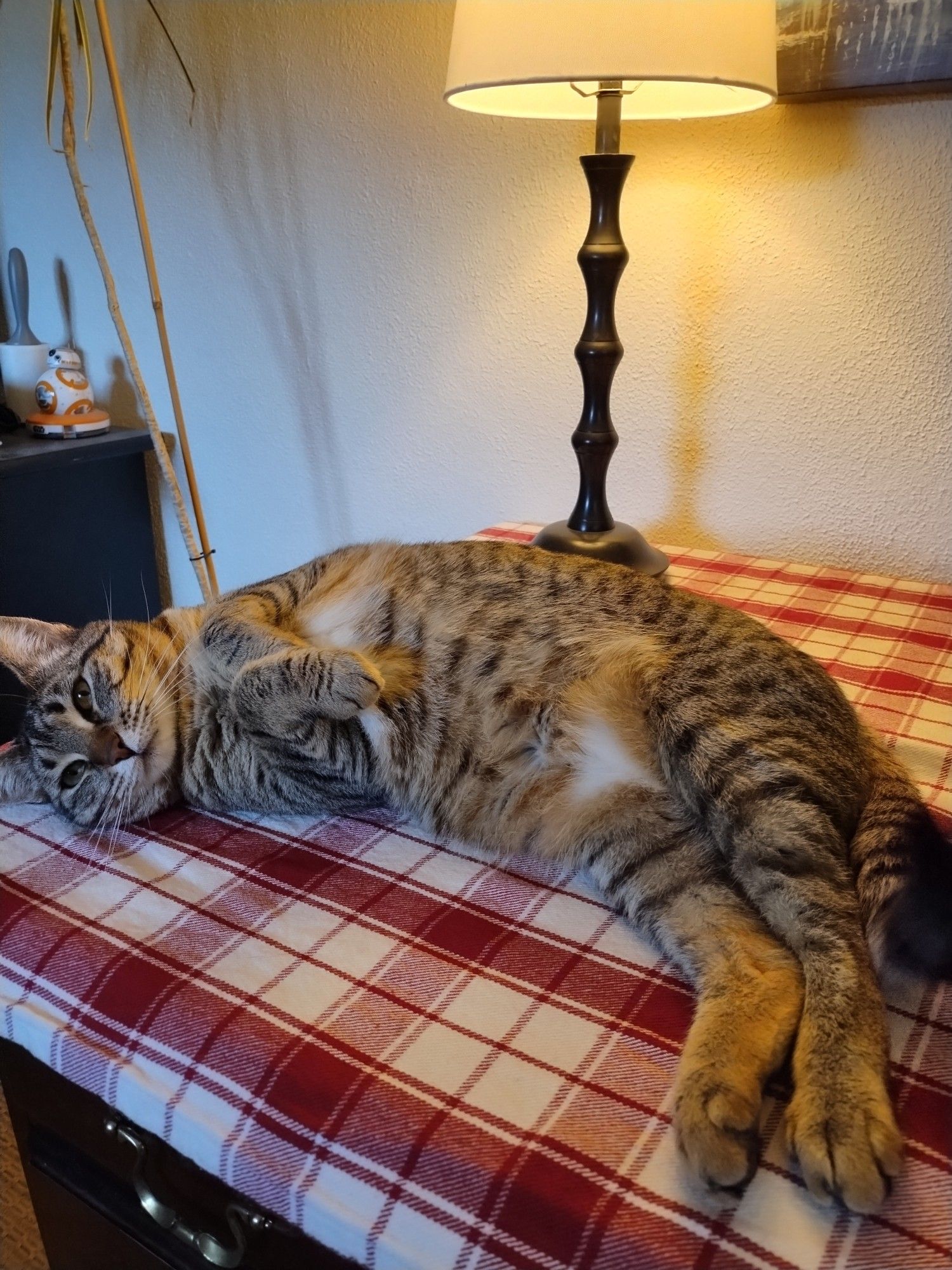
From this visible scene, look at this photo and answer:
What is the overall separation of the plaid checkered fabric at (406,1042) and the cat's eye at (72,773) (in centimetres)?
5

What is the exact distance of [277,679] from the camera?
99cm

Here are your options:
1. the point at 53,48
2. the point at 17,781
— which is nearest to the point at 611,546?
the point at 17,781

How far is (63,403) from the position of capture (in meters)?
2.11

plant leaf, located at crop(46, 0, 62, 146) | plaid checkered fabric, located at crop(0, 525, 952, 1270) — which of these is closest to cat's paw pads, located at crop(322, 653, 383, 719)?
plaid checkered fabric, located at crop(0, 525, 952, 1270)

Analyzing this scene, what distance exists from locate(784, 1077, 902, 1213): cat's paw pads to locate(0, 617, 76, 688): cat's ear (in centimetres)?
95

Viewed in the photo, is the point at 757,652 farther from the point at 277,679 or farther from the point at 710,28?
the point at 710,28

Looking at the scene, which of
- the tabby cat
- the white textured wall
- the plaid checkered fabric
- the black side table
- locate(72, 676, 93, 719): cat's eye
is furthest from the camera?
the black side table

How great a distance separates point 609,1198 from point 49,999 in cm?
45

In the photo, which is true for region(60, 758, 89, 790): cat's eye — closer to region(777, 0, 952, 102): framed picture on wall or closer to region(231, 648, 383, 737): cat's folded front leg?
region(231, 648, 383, 737): cat's folded front leg

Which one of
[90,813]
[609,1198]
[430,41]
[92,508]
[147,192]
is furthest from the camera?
[92,508]

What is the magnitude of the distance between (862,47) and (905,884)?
1076 millimetres

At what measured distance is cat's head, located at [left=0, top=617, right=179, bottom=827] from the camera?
0.97 meters

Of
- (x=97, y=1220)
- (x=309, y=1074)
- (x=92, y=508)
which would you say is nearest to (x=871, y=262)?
(x=309, y=1074)

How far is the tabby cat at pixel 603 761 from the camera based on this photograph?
0.66 metres
